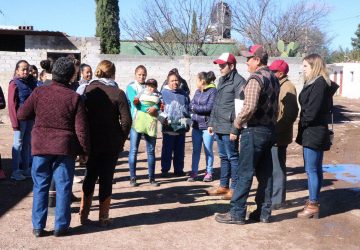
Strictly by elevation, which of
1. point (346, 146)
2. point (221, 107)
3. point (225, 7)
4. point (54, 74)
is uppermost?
point (225, 7)

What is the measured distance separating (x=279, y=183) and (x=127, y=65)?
38.0 feet

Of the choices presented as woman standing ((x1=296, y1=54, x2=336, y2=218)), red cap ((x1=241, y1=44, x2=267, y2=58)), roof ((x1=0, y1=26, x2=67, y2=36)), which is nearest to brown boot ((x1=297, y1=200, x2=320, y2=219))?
woman standing ((x1=296, y1=54, x2=336, y2=218))

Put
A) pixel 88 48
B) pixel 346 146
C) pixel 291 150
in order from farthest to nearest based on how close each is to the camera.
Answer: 1. pixel 88 48
2. pixel 346 146
3. pixel 291 150

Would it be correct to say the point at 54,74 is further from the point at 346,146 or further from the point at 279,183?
the point at 346,146

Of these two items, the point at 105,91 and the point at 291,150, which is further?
the point at 291,150

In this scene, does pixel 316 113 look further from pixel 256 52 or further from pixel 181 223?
pixel 181 223

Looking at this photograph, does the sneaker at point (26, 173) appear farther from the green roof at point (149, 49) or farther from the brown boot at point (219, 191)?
the green roof at point (149, 49)

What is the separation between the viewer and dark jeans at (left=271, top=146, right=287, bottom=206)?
6664mm

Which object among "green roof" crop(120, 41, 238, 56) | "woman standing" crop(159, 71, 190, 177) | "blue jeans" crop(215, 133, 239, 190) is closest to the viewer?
"blue jeans" crop(215, 133, 239, 190)

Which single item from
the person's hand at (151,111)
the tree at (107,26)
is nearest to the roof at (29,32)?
the tree at (107,26)

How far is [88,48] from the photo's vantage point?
17.4 m

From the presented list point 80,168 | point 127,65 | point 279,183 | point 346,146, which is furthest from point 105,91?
point 127,65

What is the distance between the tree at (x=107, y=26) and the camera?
75.7 ft

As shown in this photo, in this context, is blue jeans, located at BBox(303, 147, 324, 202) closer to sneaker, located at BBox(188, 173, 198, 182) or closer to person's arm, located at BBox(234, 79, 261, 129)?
person's arm, located at BBox(234, 79, 261, 129)
